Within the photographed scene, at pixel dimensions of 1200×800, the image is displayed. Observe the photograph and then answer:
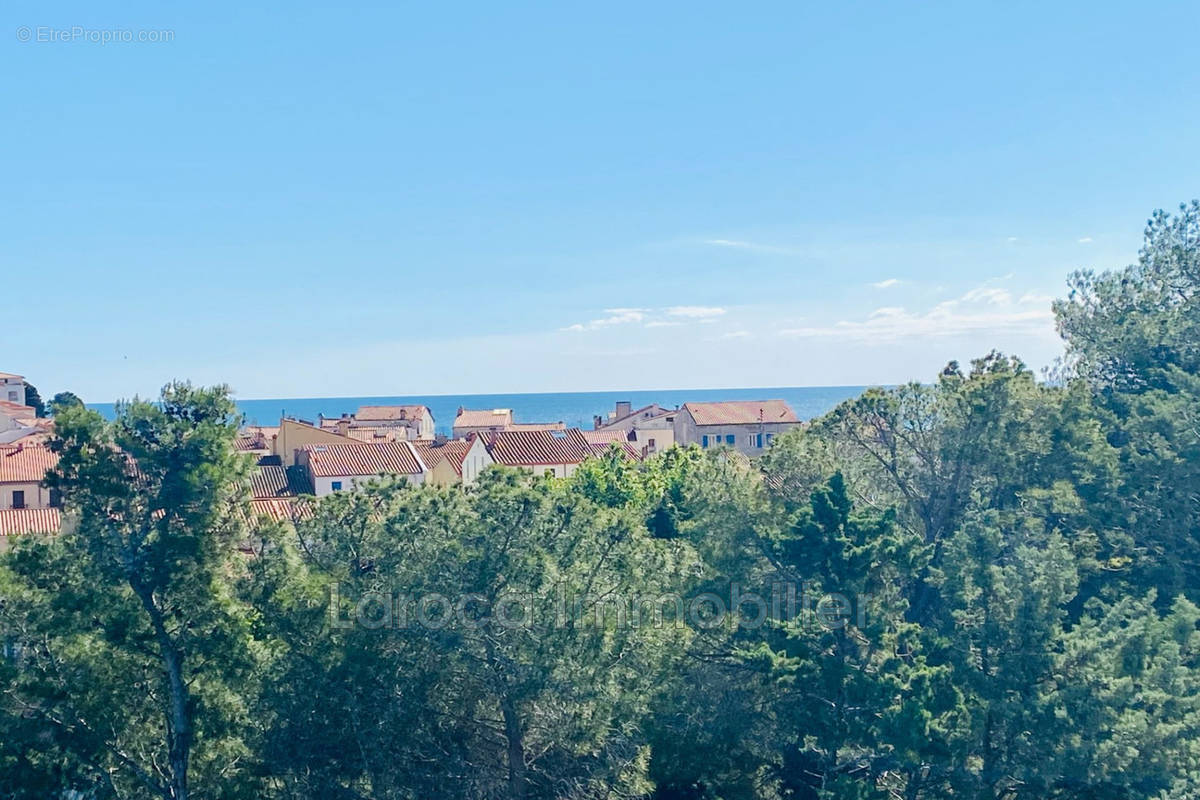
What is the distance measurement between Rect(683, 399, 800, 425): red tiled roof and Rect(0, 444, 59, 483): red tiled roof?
44.4 meters

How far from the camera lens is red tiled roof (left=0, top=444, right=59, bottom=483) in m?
47.3

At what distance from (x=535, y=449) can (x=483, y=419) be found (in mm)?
35806

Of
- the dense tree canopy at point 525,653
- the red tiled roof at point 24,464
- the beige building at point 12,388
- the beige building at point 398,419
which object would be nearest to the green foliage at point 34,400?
the beige building at point 12,388

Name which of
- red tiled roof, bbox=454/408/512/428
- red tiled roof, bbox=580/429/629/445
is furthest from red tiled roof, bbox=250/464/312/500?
red tiled roof, bbox=454/408/512/428

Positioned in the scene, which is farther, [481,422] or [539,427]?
[481,422]

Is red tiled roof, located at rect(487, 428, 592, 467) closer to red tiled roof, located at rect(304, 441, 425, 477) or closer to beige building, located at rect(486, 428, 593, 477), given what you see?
beige building, located at rect(486, 428, 593, 477)

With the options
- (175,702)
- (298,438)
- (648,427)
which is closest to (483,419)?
(648,427)

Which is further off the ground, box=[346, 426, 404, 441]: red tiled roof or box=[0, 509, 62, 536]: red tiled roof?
box=[346, 426, 404, 441]: red tiled roof

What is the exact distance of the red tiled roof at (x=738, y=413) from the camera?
254ft

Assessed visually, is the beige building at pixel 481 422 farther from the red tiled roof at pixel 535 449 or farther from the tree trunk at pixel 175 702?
the tree trunk at pixel 175 702

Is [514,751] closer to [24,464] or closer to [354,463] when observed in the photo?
[354,463]

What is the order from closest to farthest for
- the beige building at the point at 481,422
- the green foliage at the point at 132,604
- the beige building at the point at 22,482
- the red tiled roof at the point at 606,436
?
the green foliage at the point at 132,604 → the beige building at the point at 22,482 → the red tiled roof at the point at 606,436 → the beige building at the point at 481,422

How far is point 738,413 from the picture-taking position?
7919 centimetres

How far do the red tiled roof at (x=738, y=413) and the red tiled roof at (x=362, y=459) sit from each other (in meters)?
30.7
